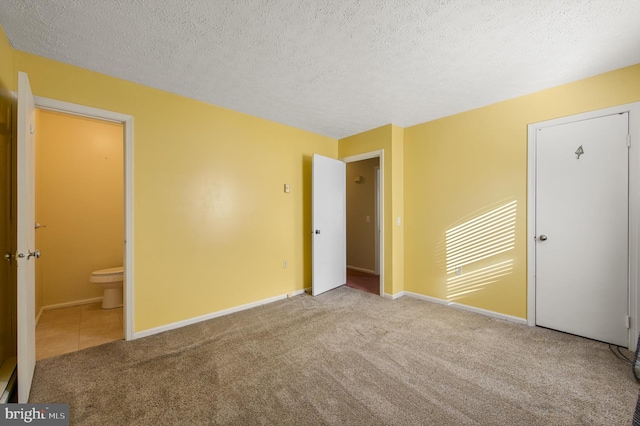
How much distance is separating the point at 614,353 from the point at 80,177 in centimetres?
607

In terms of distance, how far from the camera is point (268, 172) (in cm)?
352

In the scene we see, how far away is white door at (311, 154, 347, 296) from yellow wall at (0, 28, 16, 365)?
2849mm

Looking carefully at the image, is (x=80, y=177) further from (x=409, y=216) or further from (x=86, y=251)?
(x=409, y=216)

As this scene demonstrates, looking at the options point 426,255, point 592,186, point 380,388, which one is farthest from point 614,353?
point 380,388

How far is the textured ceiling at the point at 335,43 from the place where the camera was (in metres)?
1.61

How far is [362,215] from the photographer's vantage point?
5.59 m

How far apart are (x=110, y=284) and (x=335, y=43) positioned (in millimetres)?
3813

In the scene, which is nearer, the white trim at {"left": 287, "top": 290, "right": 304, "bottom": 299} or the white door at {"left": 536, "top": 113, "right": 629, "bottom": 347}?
the white door at {"left": 536, "top": 113, "right": 629, "bottom": 347}

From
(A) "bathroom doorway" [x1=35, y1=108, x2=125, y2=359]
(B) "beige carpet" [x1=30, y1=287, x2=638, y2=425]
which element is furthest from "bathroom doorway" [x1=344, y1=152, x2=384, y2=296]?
(A) "bathroom doorway" [x1=35, y1=108, x2=125, y2=359]

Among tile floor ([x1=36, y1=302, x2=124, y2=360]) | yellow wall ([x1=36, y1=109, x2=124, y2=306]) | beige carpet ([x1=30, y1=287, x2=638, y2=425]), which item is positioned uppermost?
yellow wall ([x1=36, y1=109, x2=124, y2=306])

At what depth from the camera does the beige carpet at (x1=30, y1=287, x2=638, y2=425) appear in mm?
1557

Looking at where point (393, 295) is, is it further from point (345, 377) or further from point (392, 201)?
point (345, 377)

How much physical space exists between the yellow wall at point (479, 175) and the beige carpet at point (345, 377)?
23.4 inches

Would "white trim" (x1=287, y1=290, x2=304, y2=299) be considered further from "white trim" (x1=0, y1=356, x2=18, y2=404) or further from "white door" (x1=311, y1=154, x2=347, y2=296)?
"white trim" (x1=0, y1=356, x2=18, y2=404)
